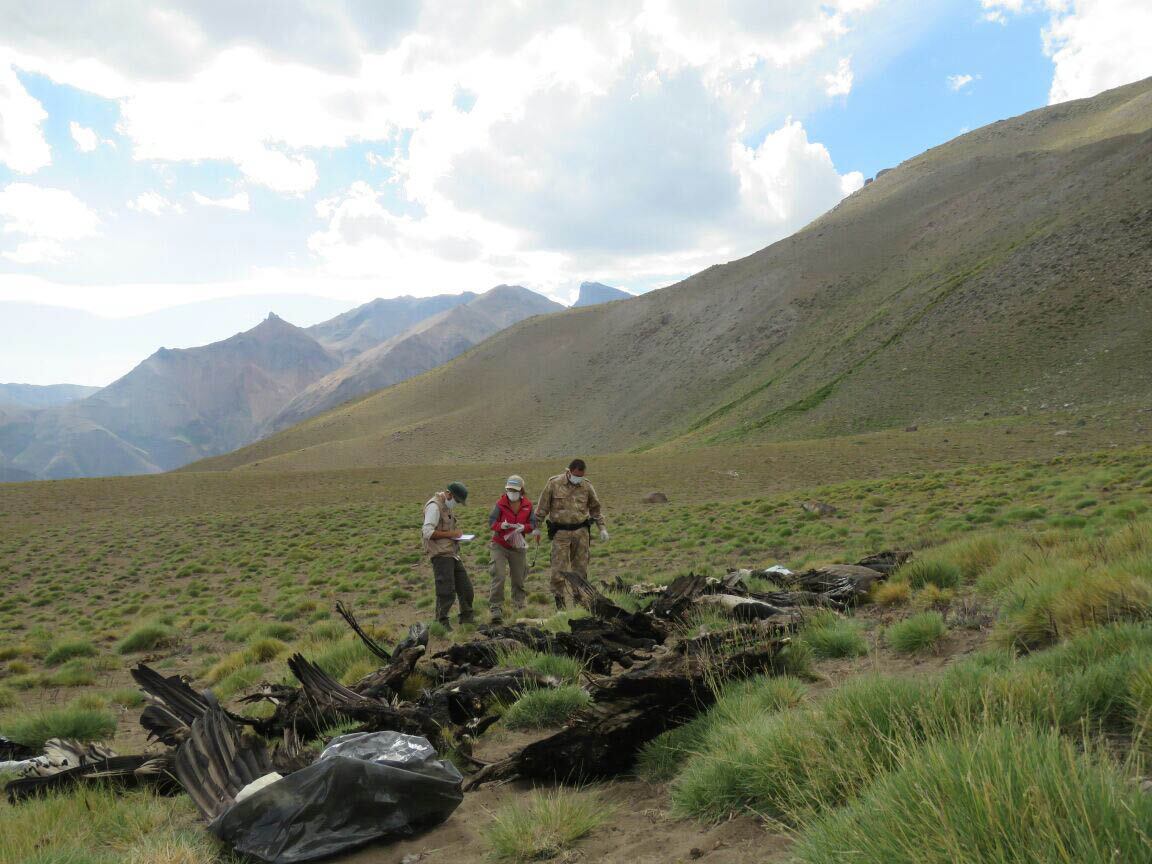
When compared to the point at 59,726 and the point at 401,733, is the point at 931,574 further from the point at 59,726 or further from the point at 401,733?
the point at 59,726

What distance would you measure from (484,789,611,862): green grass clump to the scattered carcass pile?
21.4 inches

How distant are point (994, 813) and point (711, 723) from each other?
2.40 metres

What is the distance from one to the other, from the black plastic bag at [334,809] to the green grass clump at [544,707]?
4.16 ft

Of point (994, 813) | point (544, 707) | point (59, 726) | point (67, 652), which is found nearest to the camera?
point (994, 813)

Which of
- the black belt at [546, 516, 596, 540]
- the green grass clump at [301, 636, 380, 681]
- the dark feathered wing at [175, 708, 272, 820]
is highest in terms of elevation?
the black belt at [546, 516, 596, 540]

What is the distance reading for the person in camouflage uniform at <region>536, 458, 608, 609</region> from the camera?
10461 mm

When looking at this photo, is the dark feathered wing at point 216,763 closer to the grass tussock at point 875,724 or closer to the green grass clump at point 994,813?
the grass tussock at point 875,724

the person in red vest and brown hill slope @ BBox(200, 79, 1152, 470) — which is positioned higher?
brown hill slope @ BBox(200, 79, 1152, 470)

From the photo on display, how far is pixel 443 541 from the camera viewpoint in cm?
998

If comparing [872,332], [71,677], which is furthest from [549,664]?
[872,332]

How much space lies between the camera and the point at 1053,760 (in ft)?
6.93

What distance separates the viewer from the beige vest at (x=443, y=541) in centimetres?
994

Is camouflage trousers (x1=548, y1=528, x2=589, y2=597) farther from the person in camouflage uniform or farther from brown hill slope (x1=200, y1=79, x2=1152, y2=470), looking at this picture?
brown hill slope (x1=200, y1=79, x2=1152, y2=470)

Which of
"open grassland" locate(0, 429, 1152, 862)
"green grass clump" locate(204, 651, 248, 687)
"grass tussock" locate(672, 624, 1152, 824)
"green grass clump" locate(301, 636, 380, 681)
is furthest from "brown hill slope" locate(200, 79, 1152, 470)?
"green grass clump" locate(204, 651, 248, 687)
